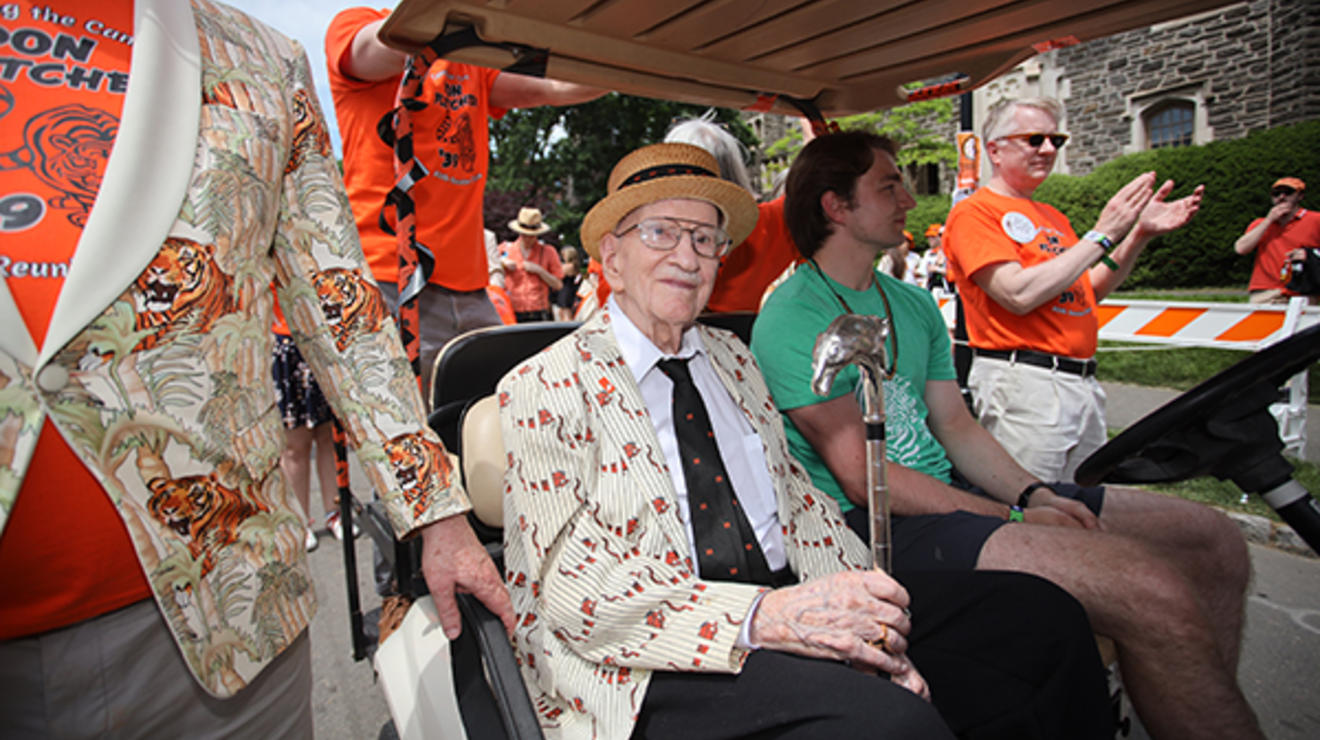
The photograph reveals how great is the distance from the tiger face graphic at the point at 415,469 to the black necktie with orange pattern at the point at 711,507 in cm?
64

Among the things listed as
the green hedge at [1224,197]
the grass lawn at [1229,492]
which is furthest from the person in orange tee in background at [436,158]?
the green hedge at [1224,197]

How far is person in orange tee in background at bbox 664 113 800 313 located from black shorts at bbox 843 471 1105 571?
3.95 ft

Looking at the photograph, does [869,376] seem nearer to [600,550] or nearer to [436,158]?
[600,550]

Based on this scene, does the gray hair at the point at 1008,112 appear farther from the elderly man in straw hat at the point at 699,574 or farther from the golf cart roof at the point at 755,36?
the elderly man in straw hat at the point at 699,574

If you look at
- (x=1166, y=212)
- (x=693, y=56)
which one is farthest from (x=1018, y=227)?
(x=693, y=56)

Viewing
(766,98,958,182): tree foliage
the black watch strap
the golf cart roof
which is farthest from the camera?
(766,98,958,182): tree foliage

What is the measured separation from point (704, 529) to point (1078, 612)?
2.89 ft

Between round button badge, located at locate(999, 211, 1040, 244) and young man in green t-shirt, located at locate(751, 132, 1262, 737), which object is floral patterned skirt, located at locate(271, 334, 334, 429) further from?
round button badge, located at locate(999, 211, 1040, 244)

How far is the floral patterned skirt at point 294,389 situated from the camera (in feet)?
11.6

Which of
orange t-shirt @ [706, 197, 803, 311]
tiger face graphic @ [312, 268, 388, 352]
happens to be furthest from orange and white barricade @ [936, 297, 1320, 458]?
tiger face graphic @ [312, 268, 388, 352]

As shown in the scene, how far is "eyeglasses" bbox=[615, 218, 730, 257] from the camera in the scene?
6.17 ft

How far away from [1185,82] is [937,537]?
2158 centimetres

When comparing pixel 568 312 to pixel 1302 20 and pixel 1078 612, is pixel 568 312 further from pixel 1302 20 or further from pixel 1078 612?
pixel 1302 20

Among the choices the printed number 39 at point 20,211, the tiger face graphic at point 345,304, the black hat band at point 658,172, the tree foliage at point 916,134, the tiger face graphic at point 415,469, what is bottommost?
the tiger face graphic at point 415,469
